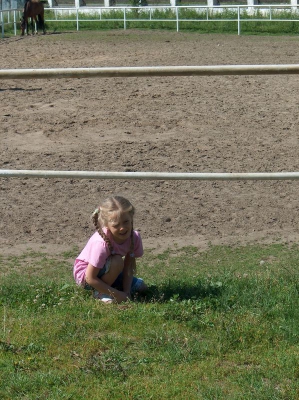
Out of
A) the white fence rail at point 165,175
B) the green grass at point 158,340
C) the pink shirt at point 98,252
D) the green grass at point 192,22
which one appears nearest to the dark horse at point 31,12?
the green grass at point 192,22

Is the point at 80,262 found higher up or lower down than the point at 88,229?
higher up

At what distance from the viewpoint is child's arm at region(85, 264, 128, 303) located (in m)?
4.22

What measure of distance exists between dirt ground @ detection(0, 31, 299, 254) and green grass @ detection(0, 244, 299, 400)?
1866 millimetres

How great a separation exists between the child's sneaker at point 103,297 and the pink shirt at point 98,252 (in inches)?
4.5

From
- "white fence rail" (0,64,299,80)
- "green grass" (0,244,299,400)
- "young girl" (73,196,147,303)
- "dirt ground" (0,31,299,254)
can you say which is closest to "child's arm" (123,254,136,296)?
"young girl" (73,196,147,303)

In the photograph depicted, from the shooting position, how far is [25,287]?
4477 millimetres

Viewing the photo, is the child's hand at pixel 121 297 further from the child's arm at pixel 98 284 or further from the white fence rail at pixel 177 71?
the white fence rail at pixel 177 71

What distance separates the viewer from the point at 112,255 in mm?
4305

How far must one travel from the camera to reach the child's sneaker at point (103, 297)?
4.20 metres

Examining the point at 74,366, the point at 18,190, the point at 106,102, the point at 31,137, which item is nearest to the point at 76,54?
the point at 106,102

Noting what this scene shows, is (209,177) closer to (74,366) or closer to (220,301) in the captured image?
(220,301)

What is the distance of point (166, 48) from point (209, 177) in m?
16.1

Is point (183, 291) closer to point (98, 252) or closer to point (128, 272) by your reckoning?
point (128, 272)

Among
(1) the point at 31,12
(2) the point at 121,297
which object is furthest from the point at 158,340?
(1) the point at 31,12
